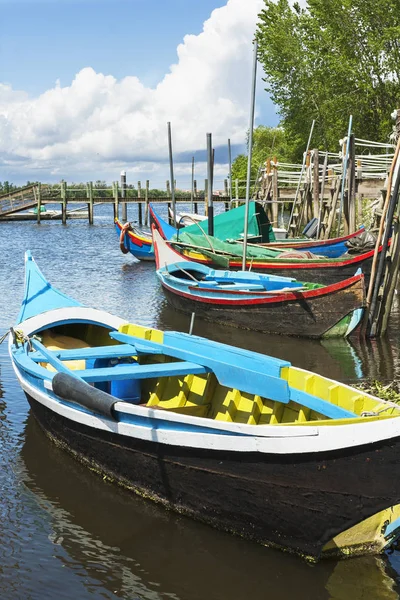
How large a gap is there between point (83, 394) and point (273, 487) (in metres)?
1.94

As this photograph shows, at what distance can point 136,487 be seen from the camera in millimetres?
6785

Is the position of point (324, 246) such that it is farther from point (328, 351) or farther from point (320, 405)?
point (320, 405)

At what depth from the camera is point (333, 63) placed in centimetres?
3662

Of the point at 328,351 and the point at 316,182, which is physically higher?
the point at 316,182

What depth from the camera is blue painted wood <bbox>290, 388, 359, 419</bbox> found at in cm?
572

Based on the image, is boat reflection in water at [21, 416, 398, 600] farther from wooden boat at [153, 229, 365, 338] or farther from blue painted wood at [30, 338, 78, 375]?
wooden boat at [153, 229, 365, 338]

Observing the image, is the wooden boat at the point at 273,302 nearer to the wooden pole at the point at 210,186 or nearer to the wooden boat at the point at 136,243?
the wooden pole at the point at 210,186

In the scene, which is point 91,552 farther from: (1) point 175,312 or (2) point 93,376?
(1) point 175,312

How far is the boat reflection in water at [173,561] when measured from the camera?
5441mm

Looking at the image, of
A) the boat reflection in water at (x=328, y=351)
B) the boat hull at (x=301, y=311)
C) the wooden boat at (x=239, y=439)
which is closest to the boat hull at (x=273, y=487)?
the wooden boat at (x=239, y=439)

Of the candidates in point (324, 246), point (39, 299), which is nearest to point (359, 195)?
point (324, 246)

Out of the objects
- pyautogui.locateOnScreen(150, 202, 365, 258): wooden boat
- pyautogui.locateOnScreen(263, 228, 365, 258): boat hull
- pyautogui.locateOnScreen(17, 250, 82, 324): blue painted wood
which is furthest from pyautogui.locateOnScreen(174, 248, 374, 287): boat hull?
pyautogui.locateOnScreen(17, 250, 82, 324): blue painted wood

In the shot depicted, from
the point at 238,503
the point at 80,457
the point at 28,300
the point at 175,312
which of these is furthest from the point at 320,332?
the point at 238,503

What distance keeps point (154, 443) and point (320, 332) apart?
7.65 m
